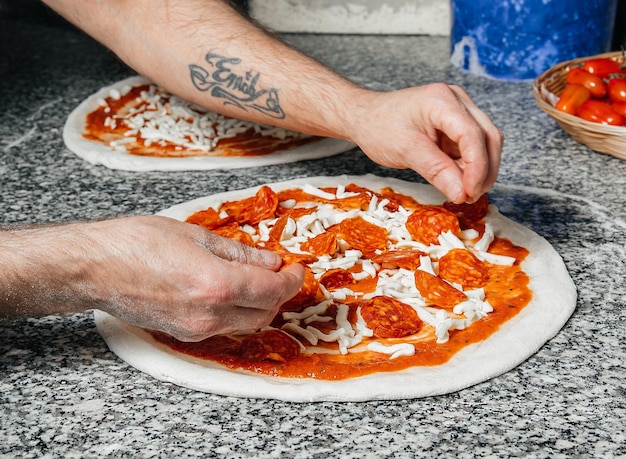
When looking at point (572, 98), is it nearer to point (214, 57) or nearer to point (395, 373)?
point (214, 57)

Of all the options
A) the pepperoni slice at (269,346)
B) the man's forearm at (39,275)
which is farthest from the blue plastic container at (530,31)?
the man's forearm at (39,275)

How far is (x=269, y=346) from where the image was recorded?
4.69ft

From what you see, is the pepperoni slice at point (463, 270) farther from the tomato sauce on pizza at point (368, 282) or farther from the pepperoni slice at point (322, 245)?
the pepperoni slice at point (322, 245)

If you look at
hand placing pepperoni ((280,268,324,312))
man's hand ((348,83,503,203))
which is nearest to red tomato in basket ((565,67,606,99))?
man's hand ((348,83,503,203))

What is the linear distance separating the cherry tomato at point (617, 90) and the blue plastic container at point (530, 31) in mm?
448

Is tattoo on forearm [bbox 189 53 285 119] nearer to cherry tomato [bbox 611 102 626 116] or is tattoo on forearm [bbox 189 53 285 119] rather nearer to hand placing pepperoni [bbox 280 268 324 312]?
hand placing pepperoni [bbox 280 268 324 312]

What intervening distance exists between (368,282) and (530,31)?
1.45 meters

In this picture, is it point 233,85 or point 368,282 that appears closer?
point 368,282

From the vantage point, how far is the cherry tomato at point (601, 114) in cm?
222

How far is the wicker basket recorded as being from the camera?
2.13 metres

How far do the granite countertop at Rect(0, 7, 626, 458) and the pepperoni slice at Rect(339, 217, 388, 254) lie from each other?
1.27 ft

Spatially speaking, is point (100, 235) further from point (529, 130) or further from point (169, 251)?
point (529, 130)

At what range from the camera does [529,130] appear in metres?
2.49

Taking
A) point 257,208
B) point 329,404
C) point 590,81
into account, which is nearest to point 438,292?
point 329,404
